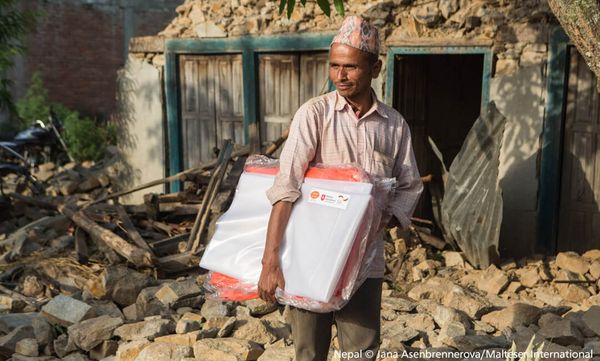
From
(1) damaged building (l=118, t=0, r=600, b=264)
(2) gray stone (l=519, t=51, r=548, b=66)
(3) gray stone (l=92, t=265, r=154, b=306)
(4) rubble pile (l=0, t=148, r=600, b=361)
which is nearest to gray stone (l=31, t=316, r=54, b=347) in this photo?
(4) rubble pile (l=0, t=148, r=600, b=361)

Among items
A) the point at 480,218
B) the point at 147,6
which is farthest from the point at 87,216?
the point at 147,6

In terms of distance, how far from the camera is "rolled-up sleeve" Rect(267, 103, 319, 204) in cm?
270

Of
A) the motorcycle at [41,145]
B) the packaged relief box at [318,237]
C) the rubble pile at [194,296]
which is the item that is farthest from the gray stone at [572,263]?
the motorcycle at [41,145]

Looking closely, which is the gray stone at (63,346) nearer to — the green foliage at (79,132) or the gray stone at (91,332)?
the gray stone at (91,332)

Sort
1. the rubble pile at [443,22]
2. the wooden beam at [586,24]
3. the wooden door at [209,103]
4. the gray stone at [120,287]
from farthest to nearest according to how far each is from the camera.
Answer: the wooden door at [209,103] → the rubble pile at [443,22] → the gray stone at [120,287] → the wooden beam at [586,24]

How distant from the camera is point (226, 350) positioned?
14.5 feet

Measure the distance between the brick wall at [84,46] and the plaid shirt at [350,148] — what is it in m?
15.5

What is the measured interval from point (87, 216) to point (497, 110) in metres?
3.83

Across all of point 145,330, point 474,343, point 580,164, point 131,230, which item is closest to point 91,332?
point 145,330

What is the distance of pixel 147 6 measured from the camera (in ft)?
59.8

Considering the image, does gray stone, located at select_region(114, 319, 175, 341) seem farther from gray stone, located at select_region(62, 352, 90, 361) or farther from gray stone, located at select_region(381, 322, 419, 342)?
gray stone, located at select_region(381, 322, 419, 342)

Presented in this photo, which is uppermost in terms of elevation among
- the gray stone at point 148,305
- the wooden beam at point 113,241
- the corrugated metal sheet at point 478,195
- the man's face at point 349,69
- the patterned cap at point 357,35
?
the patterned cap at point 357,35

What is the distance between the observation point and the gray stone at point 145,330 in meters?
4.79

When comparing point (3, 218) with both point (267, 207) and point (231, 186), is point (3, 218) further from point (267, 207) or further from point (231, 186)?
point (267, 207)
